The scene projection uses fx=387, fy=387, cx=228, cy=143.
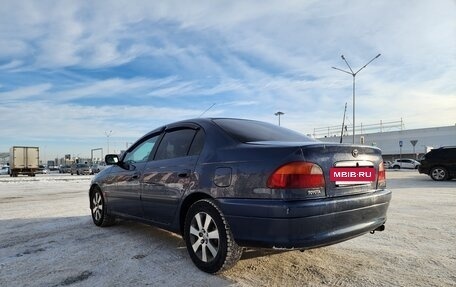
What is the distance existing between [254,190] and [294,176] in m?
0.37

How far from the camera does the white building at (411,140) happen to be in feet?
175

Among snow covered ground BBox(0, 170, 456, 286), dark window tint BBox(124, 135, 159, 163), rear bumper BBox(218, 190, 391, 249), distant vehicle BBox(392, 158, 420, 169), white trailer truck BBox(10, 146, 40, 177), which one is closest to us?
rear bumper BBox(218, 190, 391, 249)

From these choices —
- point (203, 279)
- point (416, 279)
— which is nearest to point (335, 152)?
point (416, 279)

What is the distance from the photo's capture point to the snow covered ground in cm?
349

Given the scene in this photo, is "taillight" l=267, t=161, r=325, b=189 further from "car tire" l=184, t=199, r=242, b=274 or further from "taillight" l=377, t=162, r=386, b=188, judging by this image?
"taillight" l=377, t=162, r=386, b=188

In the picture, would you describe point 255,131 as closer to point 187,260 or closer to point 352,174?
point 352,174

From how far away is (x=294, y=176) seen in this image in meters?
3.26

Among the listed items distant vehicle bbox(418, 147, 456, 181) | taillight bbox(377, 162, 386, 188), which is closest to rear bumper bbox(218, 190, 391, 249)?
taillight bbox(377, 162, 386, 188)

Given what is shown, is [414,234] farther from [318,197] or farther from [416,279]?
[318,197]

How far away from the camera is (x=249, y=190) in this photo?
11.2 ft

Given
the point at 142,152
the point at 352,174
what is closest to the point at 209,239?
the point at 352,174

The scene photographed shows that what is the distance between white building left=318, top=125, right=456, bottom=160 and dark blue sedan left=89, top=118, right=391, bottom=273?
51.7 metres

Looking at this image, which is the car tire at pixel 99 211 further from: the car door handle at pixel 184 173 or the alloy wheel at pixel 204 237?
the alloy wheel at pixel 204 237

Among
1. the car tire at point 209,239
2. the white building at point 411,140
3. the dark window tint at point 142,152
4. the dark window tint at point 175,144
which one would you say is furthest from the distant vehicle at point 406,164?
the car tire at point 209,239
